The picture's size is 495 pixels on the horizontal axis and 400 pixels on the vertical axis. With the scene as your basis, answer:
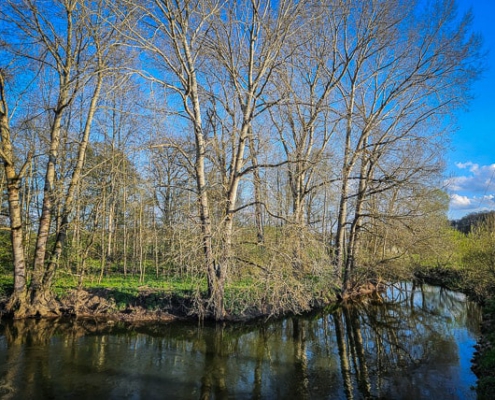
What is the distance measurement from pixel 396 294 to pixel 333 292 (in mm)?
6260

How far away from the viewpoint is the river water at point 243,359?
7.45 meters

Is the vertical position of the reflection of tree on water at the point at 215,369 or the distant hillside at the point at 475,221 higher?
the distant hillside at the point at 475,221

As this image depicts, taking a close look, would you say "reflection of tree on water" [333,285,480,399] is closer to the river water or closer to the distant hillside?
the river water

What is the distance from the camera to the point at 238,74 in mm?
13688

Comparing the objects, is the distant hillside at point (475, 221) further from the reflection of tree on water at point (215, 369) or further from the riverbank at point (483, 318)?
the reflection of tree on water at point (215, 369)

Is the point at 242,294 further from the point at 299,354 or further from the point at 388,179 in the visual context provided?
the point at 388,179

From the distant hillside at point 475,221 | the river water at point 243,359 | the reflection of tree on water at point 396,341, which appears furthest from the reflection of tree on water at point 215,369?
the distant hillside at point 475,221

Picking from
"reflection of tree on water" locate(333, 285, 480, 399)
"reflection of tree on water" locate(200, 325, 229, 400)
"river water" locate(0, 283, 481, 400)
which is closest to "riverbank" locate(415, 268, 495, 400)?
"river water" locate(0, 283, 481, 400)

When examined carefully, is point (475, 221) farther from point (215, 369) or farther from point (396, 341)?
point (215, 369)

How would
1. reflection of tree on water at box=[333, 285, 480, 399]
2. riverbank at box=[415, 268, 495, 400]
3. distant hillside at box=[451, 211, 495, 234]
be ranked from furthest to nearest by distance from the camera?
distant hillside at box=[451, 211, 495, 234] → reflection of tree on water at box=[333, 285, 480, 399] → riverbank at box=[415, 268, 495, 400]

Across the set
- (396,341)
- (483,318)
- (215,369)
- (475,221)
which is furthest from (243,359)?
(475,221)

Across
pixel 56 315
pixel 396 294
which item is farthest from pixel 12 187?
pixel 396 294

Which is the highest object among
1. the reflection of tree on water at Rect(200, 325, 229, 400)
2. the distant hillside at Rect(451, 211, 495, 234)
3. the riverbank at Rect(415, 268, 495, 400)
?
the distant hillside at Rect(451, 211, 495, 234)

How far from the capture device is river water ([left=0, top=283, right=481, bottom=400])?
24.4ft
